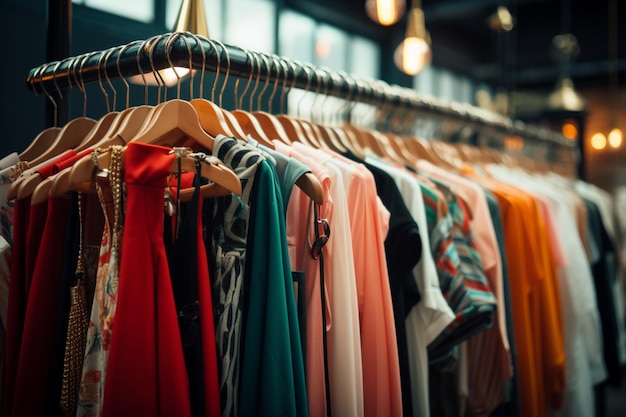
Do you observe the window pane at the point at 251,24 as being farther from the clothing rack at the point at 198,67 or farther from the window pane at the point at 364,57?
the window pane at the point at 364,57

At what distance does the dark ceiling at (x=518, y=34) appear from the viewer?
550 cm

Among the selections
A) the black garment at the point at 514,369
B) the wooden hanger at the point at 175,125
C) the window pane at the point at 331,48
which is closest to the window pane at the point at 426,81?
the window pane at the point at 331,48

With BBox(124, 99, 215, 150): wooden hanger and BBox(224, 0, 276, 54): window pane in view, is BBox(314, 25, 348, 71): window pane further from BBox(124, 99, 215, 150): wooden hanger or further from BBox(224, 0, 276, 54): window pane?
BBox(124, 99, 215, 150): wooden hanger


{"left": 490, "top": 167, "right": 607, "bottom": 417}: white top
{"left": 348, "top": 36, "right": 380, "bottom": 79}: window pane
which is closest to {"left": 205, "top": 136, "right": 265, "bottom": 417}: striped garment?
{"left": 490, "top": 167, "right": 607, "bottom": 417}: white top

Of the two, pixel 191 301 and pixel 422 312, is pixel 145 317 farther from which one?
pixel 422 312

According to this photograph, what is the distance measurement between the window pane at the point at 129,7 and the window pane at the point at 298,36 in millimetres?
2273

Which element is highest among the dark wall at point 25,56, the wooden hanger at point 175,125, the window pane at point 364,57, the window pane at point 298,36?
the window pane at point 364,57

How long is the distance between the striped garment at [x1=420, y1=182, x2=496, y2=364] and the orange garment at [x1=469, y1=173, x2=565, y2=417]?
285 mm

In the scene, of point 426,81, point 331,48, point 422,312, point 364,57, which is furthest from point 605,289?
point 426,81

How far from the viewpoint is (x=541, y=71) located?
772 centimetres

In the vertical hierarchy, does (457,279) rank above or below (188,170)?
below

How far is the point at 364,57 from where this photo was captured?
5531mm

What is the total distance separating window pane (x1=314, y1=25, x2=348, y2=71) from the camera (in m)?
4.86

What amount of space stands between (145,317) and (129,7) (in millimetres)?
1392
